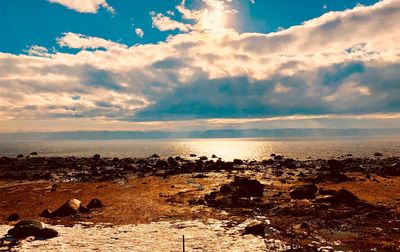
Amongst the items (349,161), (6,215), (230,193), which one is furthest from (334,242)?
(349,161)

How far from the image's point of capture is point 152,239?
22.5 m

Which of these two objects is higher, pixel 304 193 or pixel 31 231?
pixel 31 231

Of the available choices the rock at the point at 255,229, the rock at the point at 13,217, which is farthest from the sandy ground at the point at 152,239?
the rock at the point at 13,217

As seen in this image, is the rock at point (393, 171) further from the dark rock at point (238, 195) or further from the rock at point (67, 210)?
the rock at point (67, 210)

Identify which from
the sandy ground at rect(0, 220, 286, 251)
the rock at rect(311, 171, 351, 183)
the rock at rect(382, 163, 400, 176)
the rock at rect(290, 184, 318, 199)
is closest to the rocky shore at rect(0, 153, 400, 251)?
the rock at rect(290, 184, 318, 199)

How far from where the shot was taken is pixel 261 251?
64.5ft

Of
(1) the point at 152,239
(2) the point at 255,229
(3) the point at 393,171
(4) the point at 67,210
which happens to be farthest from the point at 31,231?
(3) the point at 393,171

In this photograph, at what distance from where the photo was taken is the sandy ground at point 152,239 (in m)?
20.7

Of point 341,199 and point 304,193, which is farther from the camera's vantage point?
point 304,193

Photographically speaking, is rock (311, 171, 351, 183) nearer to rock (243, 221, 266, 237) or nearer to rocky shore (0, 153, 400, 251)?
rocky shore (0, 153, 400, 251)

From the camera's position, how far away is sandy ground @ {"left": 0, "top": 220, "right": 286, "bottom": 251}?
814 inches

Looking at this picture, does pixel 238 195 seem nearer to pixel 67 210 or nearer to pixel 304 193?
pixel 304 193

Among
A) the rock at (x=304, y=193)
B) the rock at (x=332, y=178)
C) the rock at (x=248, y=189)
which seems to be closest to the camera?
the rock at (x=304, y=193)

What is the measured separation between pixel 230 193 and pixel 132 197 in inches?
450
